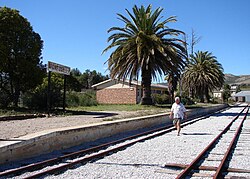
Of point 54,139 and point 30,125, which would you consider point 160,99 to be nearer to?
point 30,125

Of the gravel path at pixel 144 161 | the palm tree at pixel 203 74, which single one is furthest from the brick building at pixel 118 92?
the gravel path at pixel 144 161

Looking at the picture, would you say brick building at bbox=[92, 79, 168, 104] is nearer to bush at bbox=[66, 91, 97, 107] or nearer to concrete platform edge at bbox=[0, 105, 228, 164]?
bush at bbox=[66, 91, 97, 107]

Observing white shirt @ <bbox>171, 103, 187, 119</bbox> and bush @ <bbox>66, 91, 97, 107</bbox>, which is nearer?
white shirt @ <bbox>171, 103, 187, 119</bbox>

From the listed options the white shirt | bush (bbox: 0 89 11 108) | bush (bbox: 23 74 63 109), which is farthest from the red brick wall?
the white shirt

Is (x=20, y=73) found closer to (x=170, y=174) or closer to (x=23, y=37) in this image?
(x=23, y=37)

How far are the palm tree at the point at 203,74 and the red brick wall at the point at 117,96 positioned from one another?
15.6 metres

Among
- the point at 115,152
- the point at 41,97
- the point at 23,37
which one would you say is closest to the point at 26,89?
the point at 41,97

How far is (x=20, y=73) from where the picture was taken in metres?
20.4

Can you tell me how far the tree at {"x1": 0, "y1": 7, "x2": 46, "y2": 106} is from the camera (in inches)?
786

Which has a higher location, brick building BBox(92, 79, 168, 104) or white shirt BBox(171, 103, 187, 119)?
brick building BBox(92, 79, 168, 104)

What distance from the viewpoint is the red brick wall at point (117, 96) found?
46688 millimetres

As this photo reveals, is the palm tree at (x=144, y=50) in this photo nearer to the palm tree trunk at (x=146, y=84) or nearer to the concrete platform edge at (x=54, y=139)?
the palm tree trunk at (x=146, y=84)

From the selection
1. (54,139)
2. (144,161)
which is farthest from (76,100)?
(144,161)

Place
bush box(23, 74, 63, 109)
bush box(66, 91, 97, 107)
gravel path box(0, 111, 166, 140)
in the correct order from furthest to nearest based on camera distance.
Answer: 1. bush box(66, 91, 97, 107)
2. bush box(23, 74, 63, 109)
3. gravel path box(0, 111, 166, 140)
